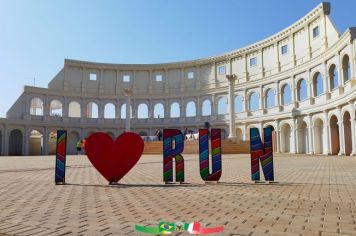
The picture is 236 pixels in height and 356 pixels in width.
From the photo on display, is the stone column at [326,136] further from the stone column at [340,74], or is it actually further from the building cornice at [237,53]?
the building cornice at [237,53]

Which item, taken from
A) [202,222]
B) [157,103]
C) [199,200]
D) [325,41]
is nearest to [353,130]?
[325,41]

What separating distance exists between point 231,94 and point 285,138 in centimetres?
944

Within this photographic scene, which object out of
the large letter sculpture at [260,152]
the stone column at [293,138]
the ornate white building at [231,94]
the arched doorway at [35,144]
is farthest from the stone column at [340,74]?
the arched doorway at [35,144]

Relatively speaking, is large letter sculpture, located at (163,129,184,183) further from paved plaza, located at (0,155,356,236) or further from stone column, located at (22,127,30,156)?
stone column, located at (22,127,30,156)

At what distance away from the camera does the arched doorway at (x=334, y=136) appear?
3114 cm

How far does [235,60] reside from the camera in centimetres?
5150

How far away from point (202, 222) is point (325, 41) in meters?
36.2

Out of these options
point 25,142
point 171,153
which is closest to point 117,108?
point 25,142

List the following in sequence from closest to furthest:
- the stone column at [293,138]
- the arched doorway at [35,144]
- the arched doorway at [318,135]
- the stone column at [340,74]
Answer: the stone column at [340,74], the arched doorway at [318,135], the stone column at [293,138], the arched doorway at [35,144]

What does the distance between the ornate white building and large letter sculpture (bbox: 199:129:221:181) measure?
19548 millimetres

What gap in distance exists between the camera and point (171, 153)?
9711mm

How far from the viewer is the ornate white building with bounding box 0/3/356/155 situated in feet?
104

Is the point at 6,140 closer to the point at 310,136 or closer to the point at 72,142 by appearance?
the point at 72,142

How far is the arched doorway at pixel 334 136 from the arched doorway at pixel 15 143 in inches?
1665
